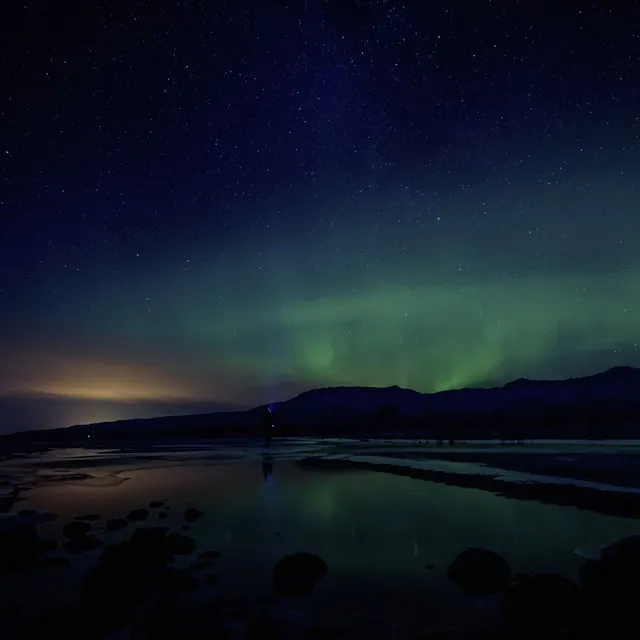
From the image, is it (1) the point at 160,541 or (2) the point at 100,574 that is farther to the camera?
(1) the point at 160,541

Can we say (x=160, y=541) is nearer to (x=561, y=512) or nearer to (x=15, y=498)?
(x=561, y=512)

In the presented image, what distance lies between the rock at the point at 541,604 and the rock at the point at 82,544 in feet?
24.8

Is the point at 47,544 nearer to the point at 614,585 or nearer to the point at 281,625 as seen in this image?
the point at 281,625

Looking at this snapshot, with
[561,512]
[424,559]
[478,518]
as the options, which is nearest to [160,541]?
[424,559]

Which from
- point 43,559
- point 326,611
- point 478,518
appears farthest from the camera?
point 478,518

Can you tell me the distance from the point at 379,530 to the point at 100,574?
21.4 feet

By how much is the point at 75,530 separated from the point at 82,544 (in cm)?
155

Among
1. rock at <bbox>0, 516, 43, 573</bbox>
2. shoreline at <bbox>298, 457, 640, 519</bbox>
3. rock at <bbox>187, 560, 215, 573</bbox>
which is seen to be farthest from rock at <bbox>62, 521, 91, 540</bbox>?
shoreline at <bbox>298, 457, 640, 519</bbox>

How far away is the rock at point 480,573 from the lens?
7707 mm

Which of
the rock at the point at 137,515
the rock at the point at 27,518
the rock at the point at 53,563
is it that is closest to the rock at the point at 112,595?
the rock at the point at 53,563

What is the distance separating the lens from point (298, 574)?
8242 millimetres

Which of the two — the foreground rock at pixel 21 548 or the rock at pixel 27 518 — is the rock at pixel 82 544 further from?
the rock at pixel 27 518

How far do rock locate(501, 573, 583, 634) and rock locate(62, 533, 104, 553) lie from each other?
7.57 meters

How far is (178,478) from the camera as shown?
2434 cm
